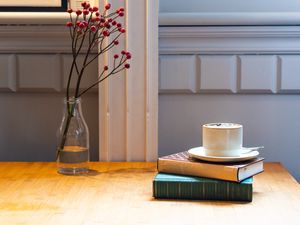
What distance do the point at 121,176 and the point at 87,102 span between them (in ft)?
0.85

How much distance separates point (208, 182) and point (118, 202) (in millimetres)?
124

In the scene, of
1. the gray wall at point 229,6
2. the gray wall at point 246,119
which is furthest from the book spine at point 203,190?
the gray wall at point 229,6

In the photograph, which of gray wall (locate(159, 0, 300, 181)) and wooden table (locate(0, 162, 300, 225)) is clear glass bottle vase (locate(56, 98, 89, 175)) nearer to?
wooden table (locate(0, 162, 300, 225))

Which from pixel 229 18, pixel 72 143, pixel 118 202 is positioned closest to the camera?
pixel 118 202

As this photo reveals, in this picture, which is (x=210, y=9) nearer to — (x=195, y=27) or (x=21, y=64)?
(x=195, y=27)

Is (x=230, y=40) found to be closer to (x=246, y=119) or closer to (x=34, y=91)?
(x=246, y=119)

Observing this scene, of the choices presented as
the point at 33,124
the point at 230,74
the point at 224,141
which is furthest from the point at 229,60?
the point at 33,124

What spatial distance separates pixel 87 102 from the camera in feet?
3.35

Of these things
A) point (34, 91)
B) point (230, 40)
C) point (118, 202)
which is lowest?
point (118, 202)

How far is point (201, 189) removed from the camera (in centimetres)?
67

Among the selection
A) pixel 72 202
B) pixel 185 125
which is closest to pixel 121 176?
pixel 72 202

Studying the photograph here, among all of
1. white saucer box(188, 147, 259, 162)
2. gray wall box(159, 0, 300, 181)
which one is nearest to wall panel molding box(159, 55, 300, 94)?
gray wall box(159, 0, 300, 181)

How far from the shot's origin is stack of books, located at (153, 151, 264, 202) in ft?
2.18

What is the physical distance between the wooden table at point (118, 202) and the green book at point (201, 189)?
0.04 ft
